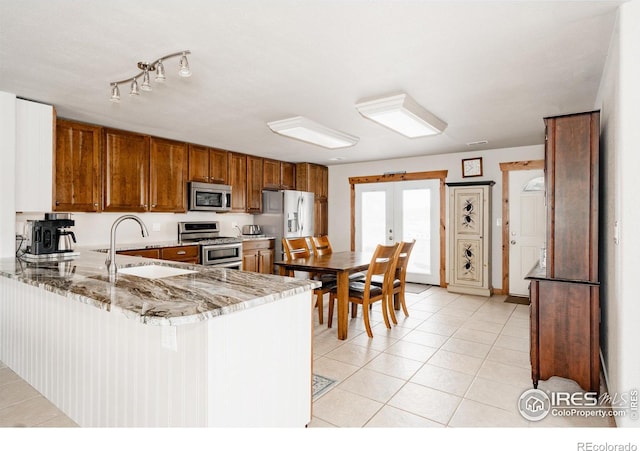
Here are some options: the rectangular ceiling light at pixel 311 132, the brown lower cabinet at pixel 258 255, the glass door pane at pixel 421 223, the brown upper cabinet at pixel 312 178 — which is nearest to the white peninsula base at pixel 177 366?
the rectangular ceiling light at pixel 311 132

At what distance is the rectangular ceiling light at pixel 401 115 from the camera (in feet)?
10.1

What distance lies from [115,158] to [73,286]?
2.79 m

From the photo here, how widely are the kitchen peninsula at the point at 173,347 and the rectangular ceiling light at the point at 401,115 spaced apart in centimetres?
186

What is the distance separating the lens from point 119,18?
6.24ft

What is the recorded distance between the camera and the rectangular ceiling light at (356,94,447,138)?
307 cm

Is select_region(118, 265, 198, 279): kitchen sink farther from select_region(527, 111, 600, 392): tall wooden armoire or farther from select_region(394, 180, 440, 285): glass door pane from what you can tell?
select_region(394, 180, 440, 285): glass door pane

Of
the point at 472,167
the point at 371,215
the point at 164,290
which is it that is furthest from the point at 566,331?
the point at 371,215

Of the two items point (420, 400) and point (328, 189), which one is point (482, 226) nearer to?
point (328, 189)

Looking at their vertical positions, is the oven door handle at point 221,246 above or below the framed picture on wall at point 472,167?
below

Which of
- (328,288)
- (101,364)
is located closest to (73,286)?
(101,364)

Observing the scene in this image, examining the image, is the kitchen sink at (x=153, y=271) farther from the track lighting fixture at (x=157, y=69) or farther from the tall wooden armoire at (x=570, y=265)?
the tall wooden armoire at (x=570, y=265)

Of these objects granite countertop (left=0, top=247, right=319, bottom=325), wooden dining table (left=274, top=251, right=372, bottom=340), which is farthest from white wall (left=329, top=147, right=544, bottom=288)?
granite countertop (left=0, top=247, right=319, bottom=325)

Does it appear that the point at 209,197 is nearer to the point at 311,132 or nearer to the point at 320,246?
the point at 320,246

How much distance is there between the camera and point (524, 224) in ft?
Result: 17.5
